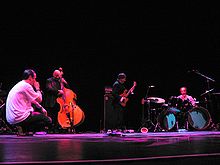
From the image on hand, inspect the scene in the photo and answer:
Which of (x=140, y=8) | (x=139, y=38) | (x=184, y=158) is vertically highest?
(x=140, y=8)

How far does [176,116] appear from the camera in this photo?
11.2 m

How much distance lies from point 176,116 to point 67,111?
3.08m

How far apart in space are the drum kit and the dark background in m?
1.10

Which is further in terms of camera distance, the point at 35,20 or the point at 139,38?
the point at 139,38

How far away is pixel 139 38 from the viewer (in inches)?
482

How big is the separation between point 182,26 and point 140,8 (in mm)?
1421

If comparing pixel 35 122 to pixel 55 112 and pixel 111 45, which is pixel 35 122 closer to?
pixel 55 112

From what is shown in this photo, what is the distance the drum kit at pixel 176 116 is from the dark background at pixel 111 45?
1.10 m

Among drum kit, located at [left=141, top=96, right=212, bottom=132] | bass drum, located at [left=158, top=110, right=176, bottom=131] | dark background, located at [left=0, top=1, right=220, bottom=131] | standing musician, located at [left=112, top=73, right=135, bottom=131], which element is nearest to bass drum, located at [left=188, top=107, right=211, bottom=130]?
drum kit, located at [left=141, top=96, right=212, bottom=132]

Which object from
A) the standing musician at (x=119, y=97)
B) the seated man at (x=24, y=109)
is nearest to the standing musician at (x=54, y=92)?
the standing musician at (x=119, y=97)

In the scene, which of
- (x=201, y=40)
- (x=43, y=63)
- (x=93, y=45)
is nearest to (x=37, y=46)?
(x=43, y=63)

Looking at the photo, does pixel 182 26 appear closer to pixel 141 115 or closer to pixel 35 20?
pixel 141 115

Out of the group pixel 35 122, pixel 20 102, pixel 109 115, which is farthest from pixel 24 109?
pixel 109 115

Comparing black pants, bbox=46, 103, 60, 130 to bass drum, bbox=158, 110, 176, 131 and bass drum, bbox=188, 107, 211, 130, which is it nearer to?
bass drum, bbox=158, 110, 176, 131
